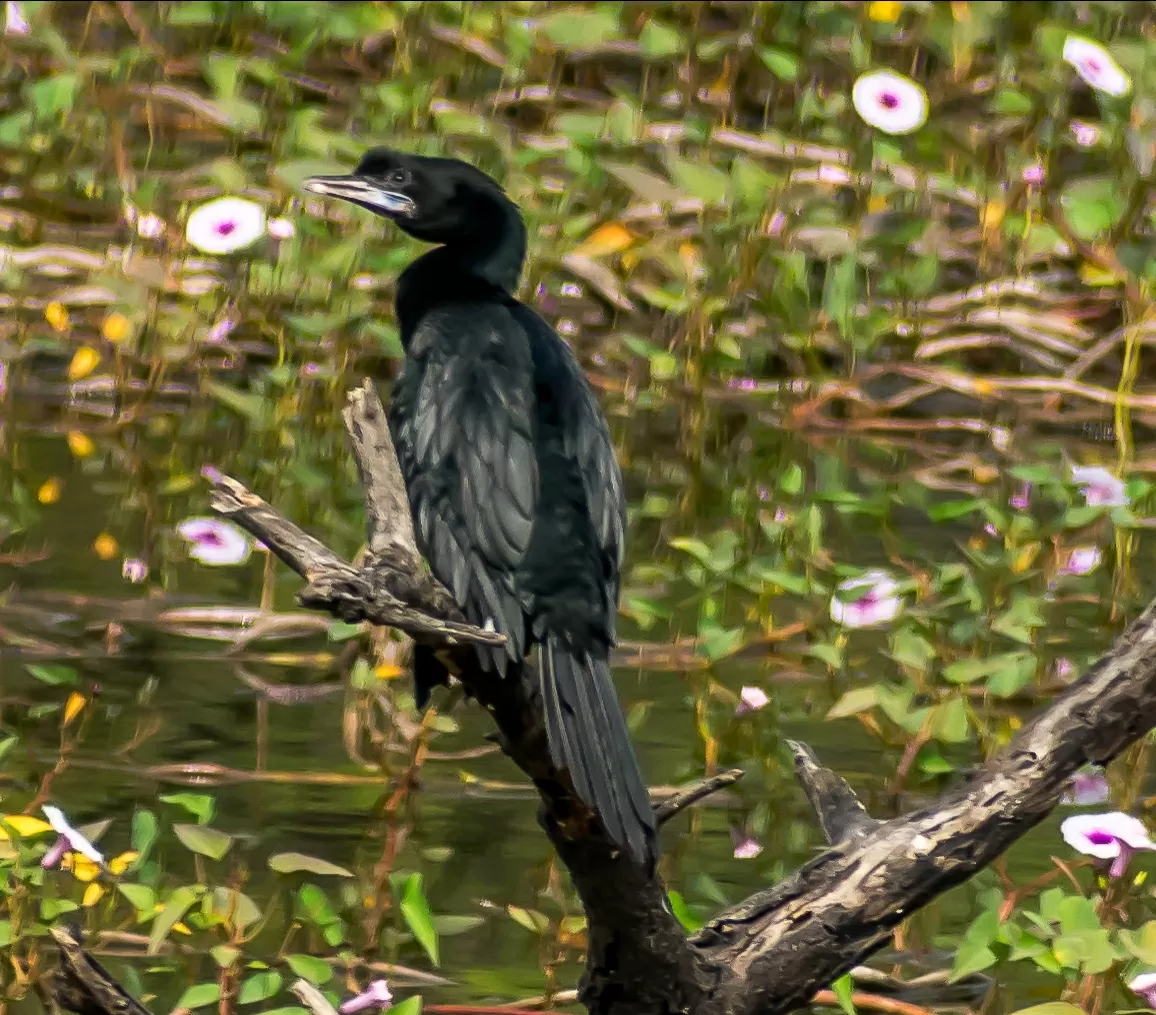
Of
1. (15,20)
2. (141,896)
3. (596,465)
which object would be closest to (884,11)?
(15,20)

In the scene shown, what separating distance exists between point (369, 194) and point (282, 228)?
2.32 m

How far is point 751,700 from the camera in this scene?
480 centimetres

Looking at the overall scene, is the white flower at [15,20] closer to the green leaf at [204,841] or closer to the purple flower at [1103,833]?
the green leaf at [204,841]

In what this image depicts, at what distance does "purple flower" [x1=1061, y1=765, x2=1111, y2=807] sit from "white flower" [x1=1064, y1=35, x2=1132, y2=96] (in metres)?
1.88

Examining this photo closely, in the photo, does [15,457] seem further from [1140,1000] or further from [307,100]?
[1140,1000]

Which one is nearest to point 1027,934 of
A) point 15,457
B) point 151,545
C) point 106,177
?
point 151,545

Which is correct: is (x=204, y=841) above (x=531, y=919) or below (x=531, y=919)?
above

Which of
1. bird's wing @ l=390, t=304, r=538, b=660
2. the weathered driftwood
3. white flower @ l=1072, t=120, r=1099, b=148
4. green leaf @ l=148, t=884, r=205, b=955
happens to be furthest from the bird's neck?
white flower @ l=1072, t=120, r=1099, b=148

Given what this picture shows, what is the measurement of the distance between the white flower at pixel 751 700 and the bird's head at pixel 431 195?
46.8 inches

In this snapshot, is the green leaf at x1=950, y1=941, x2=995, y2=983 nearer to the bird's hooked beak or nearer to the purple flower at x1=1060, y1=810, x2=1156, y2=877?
the purple flower at x1=1060, y1=810, x2=1156, y2=877

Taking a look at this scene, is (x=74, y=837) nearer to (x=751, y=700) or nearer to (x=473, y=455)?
(x=473, y=455)

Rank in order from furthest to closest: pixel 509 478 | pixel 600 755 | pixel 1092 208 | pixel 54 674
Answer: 1. pixel 1092 208
2. pixel 54 674
3. pixel 509 478
4. pixel 600 755

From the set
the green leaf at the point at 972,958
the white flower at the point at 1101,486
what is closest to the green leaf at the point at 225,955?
the green leaf at the point at 972,958

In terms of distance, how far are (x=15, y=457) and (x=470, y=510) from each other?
10.2 feet
